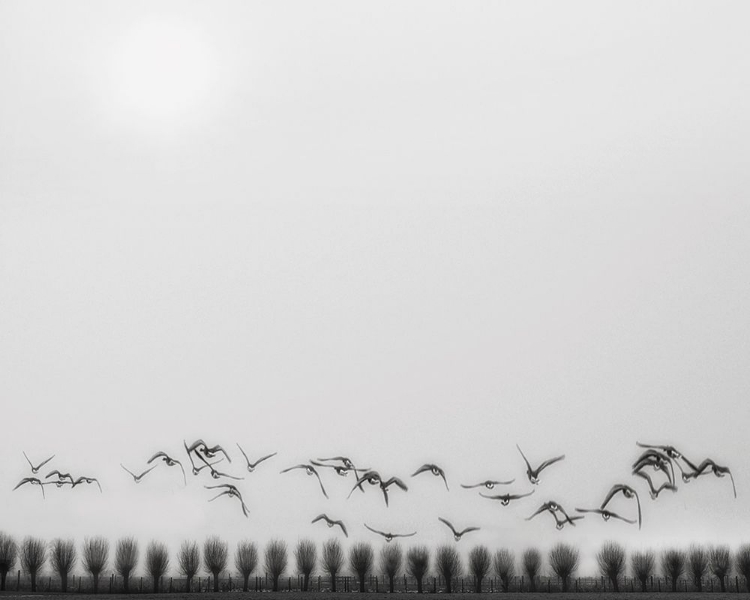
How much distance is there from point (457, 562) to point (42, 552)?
73445 millimetres

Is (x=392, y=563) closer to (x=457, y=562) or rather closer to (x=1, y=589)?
(x=457, y=562)

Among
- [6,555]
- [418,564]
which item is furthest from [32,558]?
[418,564]

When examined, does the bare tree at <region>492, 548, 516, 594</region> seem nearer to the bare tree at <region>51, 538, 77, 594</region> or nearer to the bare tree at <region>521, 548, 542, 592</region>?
the bare tree at <region>521, 548, 542, 592</region>

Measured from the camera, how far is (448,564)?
581ft

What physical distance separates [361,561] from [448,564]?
15.4 meters

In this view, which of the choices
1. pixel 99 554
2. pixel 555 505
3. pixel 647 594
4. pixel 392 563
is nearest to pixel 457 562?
pixel 392 563

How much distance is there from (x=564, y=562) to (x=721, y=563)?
92.3 ft

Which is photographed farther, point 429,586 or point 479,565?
point 429,586

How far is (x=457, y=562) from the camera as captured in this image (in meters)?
178

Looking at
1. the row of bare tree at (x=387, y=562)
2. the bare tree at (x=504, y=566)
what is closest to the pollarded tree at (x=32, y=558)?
the row of bare tree at (x=387, y=562)

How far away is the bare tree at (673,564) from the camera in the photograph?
17875 centimetres

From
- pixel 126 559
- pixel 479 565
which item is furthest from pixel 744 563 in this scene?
pixel 126 559

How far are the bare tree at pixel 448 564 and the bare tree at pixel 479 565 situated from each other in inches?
97.6

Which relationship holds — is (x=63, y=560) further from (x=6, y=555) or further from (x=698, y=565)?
(x=698, y=565)
